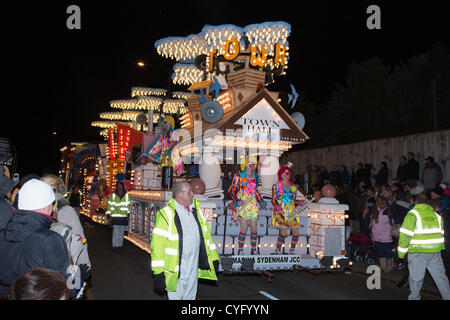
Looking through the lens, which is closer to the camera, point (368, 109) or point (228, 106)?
point (228, 106)

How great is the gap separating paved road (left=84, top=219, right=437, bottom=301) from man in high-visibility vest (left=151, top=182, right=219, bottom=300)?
165cm

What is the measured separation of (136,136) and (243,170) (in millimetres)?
10525

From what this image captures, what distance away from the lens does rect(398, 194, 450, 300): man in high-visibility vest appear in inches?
257

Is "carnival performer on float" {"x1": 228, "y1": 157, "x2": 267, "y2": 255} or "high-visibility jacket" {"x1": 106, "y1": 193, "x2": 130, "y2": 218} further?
"high-visibility jacket" {"x1": 106, "y1": 193, "x2": 130, "y2": 218}

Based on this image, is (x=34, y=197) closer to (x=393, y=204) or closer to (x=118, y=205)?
(x=393, y=204)

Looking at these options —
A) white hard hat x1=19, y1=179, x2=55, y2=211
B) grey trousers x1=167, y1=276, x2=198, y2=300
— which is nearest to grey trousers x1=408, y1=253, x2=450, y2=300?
grey trousers x1=167, y1=276, x2=198, y2=300

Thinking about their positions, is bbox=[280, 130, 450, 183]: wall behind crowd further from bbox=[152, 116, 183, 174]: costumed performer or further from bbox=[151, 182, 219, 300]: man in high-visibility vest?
bbox=[151, 182, 219, 300]: man in high-visibility vest

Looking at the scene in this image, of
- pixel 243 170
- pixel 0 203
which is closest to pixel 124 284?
pixel 243 170

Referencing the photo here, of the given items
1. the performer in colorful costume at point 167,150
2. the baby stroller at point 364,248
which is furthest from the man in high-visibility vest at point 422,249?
the performer in colorful costume at point 167,150

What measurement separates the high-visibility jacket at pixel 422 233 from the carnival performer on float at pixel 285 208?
82.7 inches

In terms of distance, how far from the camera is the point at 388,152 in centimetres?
1669

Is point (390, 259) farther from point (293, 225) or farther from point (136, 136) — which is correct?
point (136, 136)

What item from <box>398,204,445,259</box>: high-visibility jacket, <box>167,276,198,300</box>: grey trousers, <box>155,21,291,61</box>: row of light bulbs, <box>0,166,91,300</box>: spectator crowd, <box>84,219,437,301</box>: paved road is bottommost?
<box>84,219,437,301</box>: paved road

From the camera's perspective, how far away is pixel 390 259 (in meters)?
9.99
